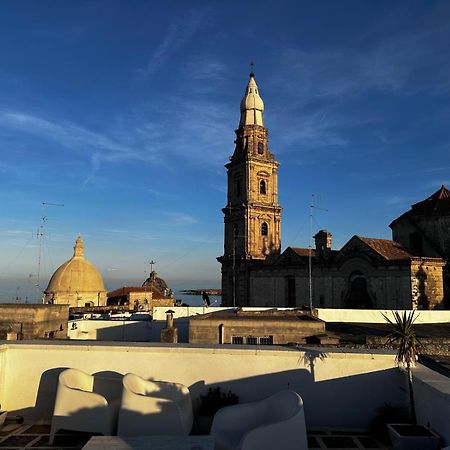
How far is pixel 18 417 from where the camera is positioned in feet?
27.8

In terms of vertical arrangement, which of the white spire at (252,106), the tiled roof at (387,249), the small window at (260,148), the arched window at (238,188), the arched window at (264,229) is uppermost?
the white spire at (252,106)

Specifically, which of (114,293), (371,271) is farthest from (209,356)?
(114,293)

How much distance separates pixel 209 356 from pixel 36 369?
3687 millimetres

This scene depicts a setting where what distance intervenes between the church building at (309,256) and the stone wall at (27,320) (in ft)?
75.9

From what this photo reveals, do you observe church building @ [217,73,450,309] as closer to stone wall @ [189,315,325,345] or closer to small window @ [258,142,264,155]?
small window @ [258,142,264,155]

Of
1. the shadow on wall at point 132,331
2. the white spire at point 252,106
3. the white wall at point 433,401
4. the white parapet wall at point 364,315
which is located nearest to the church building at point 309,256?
the white spire at point 252,106

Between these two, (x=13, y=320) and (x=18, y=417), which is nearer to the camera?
(x=18, y=417)

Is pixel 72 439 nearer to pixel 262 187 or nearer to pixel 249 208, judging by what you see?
pixel 249 208

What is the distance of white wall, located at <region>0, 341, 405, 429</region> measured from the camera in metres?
8.44

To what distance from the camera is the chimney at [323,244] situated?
4023 centimetres

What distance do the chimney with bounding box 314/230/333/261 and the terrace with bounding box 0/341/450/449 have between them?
3210cm

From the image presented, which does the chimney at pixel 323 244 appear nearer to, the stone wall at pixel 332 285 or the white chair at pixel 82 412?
the stone wall at pixel 332 285

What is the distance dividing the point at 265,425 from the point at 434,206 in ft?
129

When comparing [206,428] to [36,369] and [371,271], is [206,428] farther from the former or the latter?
[371,271]
